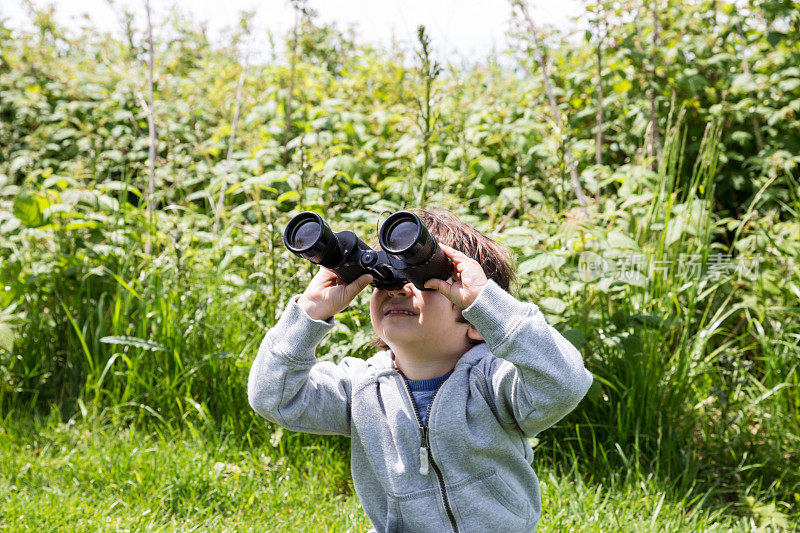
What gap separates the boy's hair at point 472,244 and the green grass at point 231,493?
88 cm

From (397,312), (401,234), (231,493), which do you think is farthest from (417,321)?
(231,493)

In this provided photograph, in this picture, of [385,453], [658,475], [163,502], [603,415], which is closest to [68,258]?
[163,502]

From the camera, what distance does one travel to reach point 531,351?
1.50 meters

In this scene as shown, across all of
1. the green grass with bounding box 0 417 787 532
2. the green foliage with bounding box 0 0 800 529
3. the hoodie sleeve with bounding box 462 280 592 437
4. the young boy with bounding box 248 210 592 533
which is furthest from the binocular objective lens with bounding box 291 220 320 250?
the green grass with bounding box 0 417 787 532

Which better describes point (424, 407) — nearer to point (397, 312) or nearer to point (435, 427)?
point (435, 427)

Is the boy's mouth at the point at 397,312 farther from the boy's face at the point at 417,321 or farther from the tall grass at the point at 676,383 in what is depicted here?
the tall grass at the point at 676,383

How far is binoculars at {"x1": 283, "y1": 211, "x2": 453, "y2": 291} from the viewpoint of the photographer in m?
1.43

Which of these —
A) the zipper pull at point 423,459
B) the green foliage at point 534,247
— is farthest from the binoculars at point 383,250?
the green foliage at point 534,247

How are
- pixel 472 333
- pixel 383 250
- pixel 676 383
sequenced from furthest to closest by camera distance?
pixel 676 383 < pixel 472 333 < pixel 383 250

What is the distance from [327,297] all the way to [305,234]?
0.58 feet

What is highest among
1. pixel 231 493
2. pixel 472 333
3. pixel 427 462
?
pixel 472 333

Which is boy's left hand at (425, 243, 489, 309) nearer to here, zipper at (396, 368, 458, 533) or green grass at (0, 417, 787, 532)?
zipper at (396, 368, 458, 533)

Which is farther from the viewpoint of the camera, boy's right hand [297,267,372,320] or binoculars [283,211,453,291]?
boy's right hand [297,267,372,320]

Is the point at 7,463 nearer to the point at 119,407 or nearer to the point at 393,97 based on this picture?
the point at 119,407
